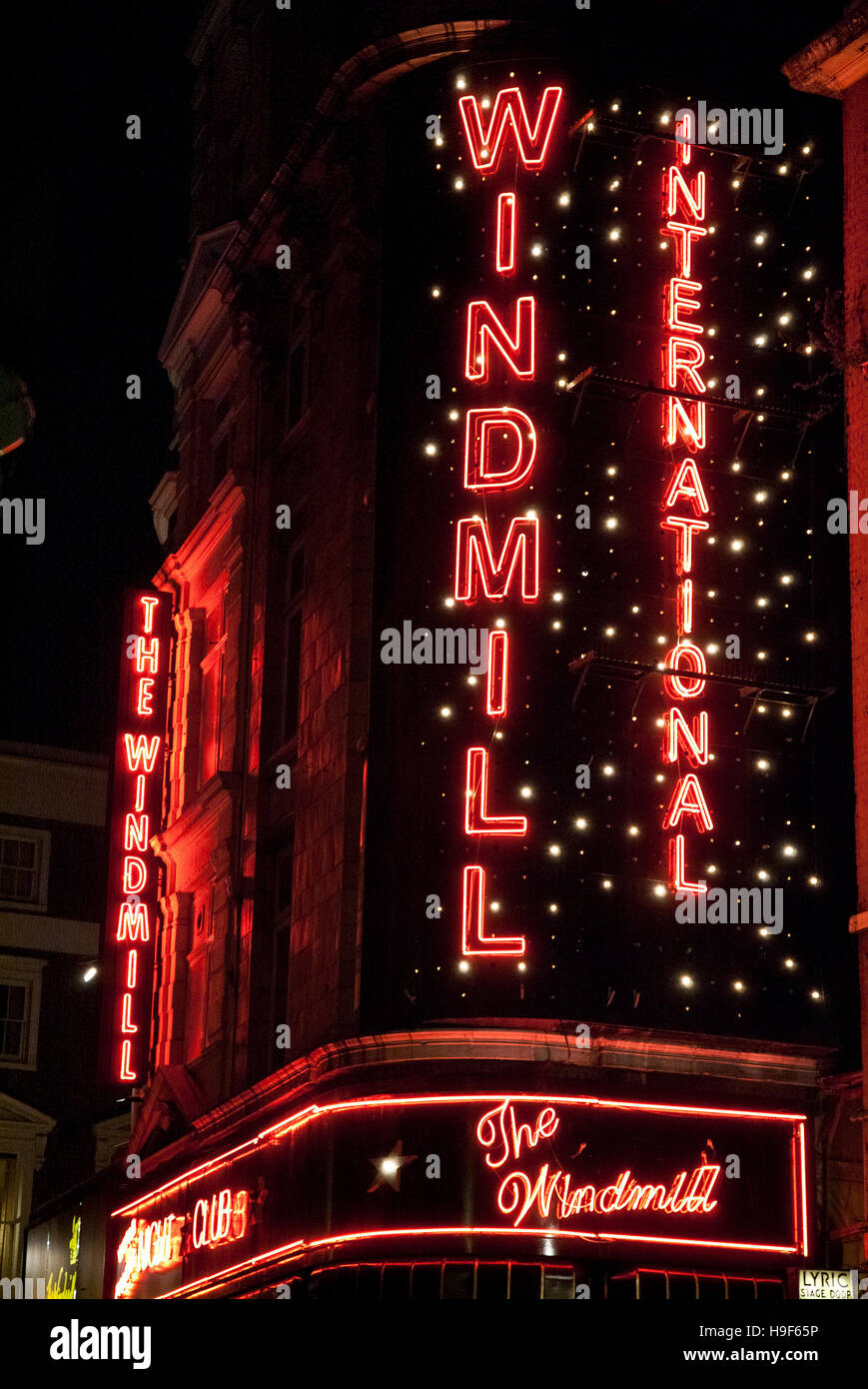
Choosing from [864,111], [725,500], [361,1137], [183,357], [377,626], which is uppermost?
[183,357]

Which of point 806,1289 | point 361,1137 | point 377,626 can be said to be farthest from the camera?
point 377,626

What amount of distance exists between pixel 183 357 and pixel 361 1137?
707 inches

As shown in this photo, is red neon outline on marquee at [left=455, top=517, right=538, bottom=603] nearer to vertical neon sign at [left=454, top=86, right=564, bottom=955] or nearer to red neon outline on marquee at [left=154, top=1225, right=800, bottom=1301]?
vertical neon sign at [left=454, top=86, right=564, bottom=955]

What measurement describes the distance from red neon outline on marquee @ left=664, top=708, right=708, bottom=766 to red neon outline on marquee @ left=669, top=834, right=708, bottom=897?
39.8 inches

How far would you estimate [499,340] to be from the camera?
83.7 feet

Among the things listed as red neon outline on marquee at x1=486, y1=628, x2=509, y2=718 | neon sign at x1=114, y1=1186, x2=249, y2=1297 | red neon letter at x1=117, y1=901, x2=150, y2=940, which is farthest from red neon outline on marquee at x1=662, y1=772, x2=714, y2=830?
red neon letter at x1=117, y1=901, x2=150, y2=940

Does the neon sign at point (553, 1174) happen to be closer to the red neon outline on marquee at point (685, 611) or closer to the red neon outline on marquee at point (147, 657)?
the red neon outline on marquee at point (685, 611)

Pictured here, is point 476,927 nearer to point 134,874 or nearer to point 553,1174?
point 553,1174

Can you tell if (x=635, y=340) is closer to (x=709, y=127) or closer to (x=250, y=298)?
(x=709, y=127)

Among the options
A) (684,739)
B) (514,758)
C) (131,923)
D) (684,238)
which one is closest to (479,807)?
(514,758)

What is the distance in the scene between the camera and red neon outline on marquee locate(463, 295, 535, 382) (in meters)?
25.4

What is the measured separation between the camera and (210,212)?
35.7 meters

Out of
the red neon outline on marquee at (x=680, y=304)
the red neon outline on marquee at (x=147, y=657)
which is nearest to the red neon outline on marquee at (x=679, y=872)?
the red neon outline on marquee at (x=680, y=304)
